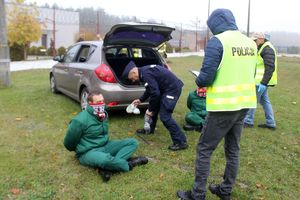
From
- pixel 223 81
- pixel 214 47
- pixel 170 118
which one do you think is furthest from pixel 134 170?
pixel 214 47

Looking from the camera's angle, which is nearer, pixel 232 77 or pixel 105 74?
pixel 232 77

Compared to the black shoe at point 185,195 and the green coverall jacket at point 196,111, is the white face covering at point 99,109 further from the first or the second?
the green coverall jacket at point 196,111

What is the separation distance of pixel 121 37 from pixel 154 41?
2.48 ft

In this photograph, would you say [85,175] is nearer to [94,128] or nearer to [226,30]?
[94,128]

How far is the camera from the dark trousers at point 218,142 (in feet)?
11.6

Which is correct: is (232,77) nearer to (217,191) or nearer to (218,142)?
(218,142)

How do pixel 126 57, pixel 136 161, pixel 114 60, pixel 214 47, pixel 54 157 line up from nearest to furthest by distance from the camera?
pixel 214 47
pixel 136 161
pixel 54 157
pixel 114 60
pixel 126 57

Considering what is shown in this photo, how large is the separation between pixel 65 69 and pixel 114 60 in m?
1.57

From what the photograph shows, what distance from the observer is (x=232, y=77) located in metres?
3.47

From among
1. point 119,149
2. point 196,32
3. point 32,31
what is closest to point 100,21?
point 32,31

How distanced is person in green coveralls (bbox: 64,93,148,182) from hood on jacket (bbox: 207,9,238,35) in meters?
1.71

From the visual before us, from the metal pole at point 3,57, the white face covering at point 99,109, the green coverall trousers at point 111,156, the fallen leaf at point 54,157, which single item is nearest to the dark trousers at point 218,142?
the green coverall trousers at point 111,156

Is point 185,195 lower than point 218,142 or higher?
lower

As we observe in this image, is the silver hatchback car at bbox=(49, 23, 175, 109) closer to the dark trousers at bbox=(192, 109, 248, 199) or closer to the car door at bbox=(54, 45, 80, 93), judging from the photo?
the car door at bbox=(54, 45, 80, 93)
